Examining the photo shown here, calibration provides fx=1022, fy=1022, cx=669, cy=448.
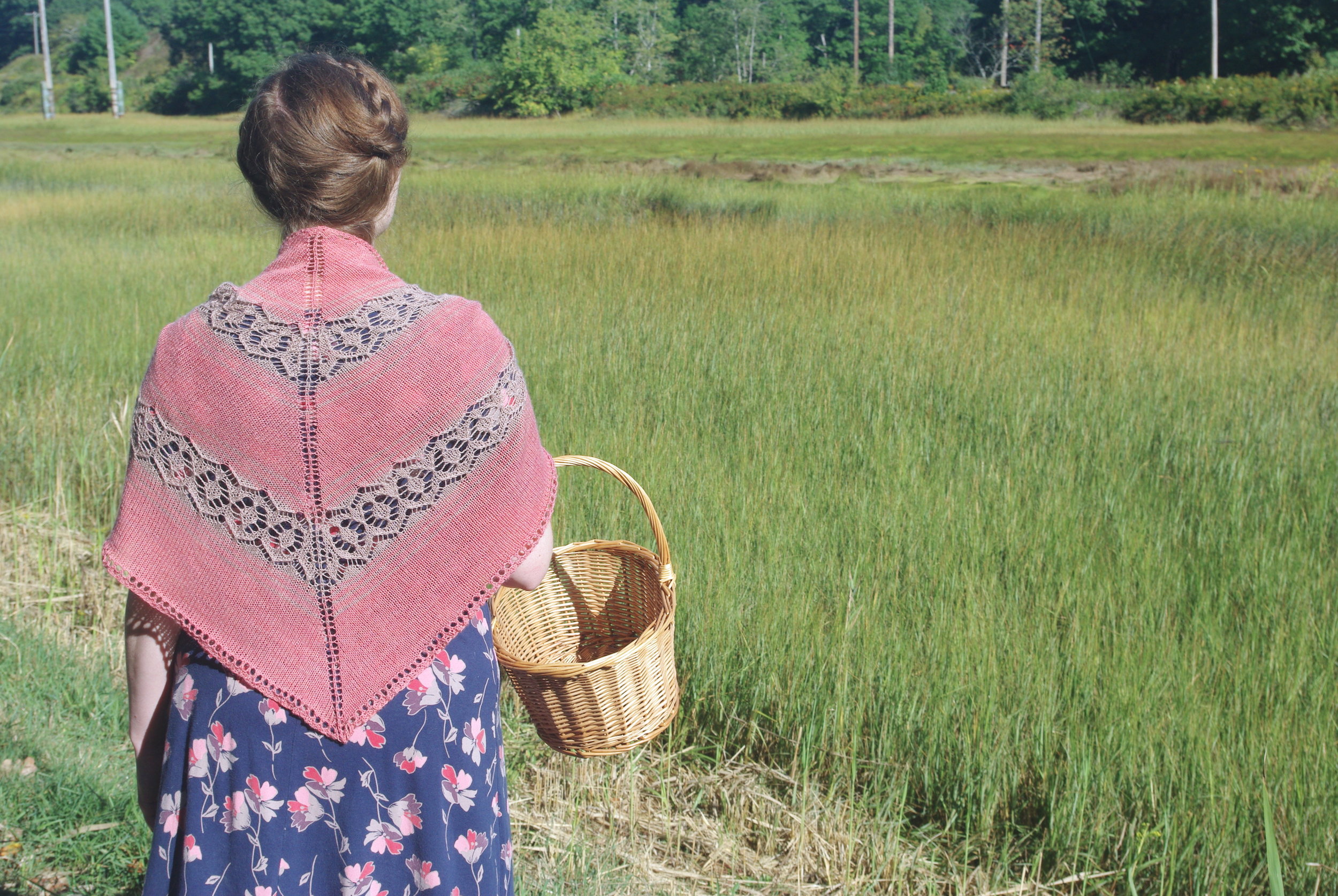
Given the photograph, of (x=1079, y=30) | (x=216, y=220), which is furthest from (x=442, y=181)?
(x=1079, y=30)

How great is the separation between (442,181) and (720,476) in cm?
1576

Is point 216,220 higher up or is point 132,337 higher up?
point 216,220

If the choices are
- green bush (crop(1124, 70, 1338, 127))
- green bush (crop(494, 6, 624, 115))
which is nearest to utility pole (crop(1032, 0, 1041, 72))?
green bush (crop(1124, 70, 1338, 127))

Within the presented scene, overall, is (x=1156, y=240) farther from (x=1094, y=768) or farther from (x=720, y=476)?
(x=1094, y=768)

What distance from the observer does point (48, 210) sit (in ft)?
48.4

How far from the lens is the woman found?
1.22m

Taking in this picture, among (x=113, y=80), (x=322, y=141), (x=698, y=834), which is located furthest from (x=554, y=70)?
(x=322, y=141)

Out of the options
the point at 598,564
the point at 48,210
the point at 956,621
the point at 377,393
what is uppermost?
the point at 48,210

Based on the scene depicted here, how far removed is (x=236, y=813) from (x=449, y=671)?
0.99 ft

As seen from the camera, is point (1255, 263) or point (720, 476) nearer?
point (720, 476)

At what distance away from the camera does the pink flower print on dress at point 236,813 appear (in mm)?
1257

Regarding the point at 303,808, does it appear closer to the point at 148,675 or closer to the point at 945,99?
the point at 148,675

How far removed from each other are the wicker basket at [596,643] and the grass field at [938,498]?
57 cm

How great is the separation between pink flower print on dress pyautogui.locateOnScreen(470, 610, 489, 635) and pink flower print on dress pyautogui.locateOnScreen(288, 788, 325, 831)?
0.29 m
